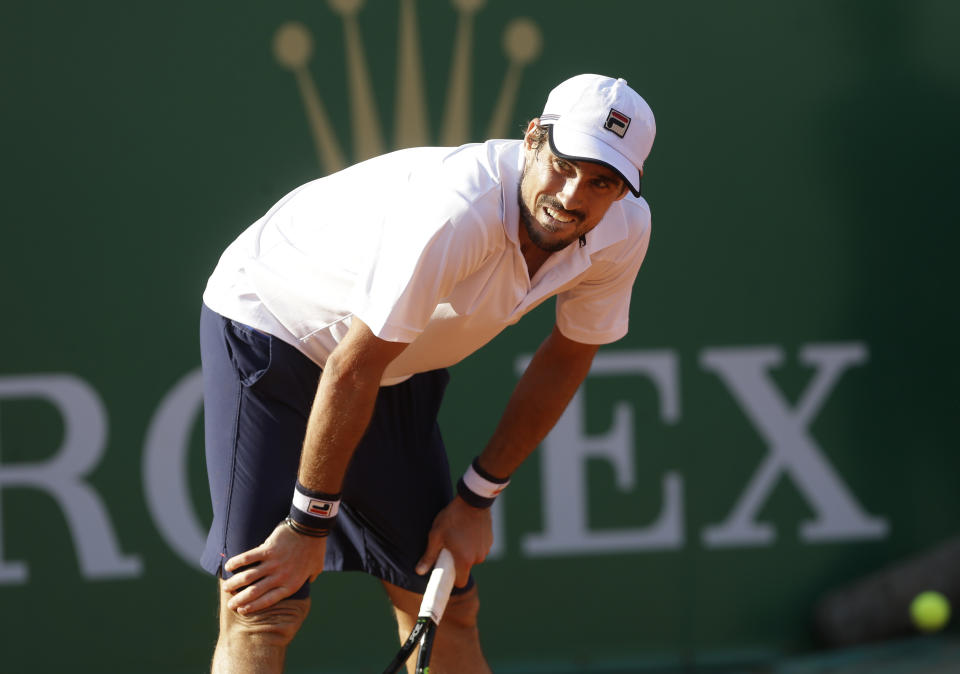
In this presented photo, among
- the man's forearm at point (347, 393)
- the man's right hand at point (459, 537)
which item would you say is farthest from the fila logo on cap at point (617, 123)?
the man's right hand at point (459, 537)

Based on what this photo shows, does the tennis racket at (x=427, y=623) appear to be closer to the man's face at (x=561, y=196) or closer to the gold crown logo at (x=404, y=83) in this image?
the man's face at (x=561, y=196)

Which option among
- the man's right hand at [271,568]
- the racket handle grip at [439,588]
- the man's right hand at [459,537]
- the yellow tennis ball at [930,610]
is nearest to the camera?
the man's right hand at [271,568]

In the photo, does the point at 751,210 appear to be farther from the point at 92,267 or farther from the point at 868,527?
the point at 92,267

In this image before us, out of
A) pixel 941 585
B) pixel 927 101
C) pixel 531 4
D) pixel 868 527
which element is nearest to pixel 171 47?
pixel 531 4

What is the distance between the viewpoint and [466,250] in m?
1.88

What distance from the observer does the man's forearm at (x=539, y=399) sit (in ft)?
7.77

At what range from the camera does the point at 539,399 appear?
7.78 ft

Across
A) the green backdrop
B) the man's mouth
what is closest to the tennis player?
the man's mouth

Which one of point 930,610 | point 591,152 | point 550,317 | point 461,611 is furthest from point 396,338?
point 930,610

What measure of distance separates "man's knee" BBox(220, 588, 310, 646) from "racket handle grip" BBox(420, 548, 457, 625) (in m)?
0.24

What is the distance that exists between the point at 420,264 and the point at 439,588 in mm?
707

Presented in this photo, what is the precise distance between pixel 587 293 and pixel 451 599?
681 mm

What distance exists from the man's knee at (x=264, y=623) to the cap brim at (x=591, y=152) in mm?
932

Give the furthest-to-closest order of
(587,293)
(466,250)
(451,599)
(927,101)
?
(927,101) → (451,599) → (587,293) → (466,250)
